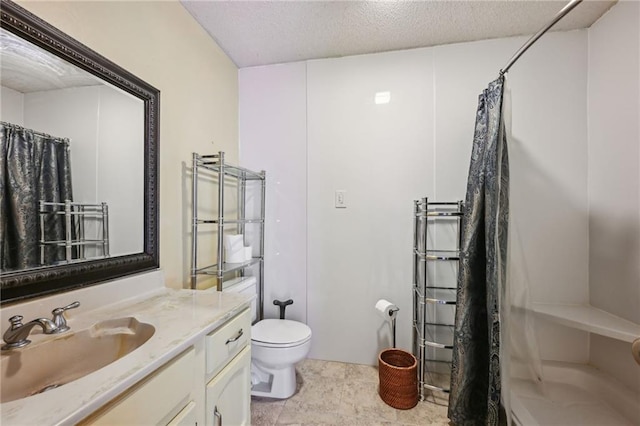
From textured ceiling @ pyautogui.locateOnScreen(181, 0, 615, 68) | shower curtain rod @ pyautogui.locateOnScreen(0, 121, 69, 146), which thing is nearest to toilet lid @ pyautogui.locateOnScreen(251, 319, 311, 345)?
shower curtain rod @ pyautogui.locateOnScreen(0, 121, 69, 146)

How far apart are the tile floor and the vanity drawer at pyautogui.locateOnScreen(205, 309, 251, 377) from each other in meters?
0.62

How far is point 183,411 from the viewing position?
807 mm

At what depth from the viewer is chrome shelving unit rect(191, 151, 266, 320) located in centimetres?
156

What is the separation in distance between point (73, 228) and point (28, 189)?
18cm

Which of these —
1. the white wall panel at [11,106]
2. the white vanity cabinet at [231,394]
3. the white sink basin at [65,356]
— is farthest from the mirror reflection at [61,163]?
the white vanity cabinet at [231,394]

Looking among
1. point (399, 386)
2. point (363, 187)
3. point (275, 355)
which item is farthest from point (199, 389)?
point (363, 187)

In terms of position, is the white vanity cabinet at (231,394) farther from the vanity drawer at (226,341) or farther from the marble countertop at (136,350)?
the marble countertop at (136,350)

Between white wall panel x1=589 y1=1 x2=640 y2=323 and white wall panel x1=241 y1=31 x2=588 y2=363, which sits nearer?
white wall panel x1=589 y1=1 x2=640 y2=323

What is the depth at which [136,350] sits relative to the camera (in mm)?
717

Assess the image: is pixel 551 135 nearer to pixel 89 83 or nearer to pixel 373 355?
pixel 373 355

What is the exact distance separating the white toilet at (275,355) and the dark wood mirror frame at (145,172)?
61 cm

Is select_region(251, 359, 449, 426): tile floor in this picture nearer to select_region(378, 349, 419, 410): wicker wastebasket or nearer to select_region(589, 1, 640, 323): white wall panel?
select_region(378, 349, 419, 410): wicker wastebasket

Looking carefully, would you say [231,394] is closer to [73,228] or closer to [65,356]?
[65,356]

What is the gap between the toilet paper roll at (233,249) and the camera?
67.1 inches
